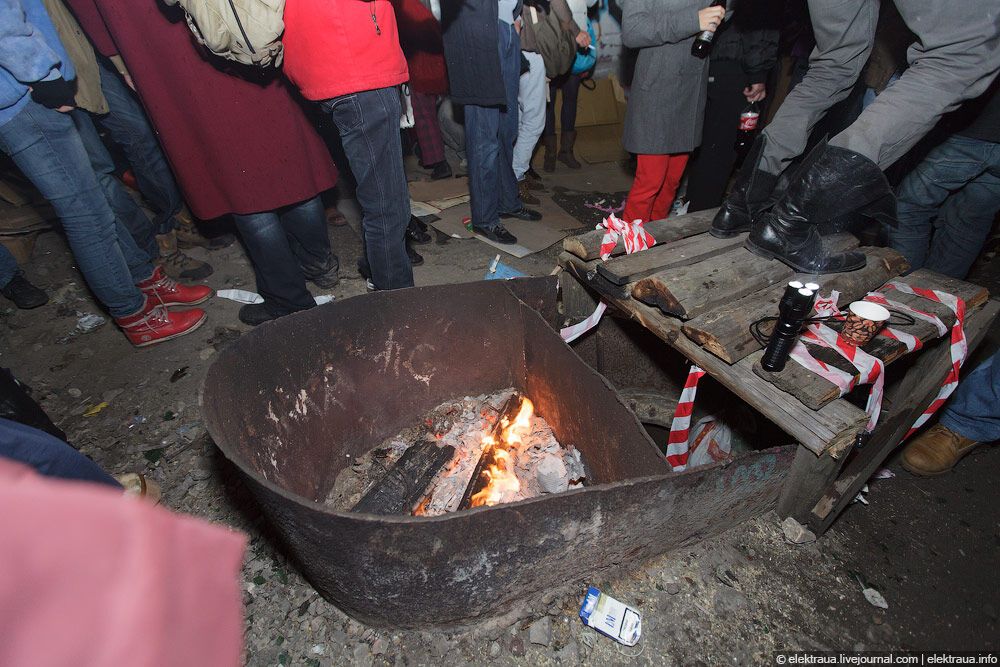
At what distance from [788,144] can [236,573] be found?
10.6ft

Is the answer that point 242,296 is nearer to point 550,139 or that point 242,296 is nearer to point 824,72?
point 824,72

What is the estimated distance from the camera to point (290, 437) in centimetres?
209

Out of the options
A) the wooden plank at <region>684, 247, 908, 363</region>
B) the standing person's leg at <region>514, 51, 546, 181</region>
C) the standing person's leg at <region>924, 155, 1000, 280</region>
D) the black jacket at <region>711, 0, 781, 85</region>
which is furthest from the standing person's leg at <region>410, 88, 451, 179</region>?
the standing person's leg at <region>924, 155, 1000, 280</region>

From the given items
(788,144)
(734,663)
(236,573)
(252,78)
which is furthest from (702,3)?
(236,573)

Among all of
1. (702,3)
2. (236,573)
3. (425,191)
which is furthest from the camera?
(425,191)

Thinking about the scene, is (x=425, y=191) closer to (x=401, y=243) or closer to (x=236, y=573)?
(x=401, y=243)

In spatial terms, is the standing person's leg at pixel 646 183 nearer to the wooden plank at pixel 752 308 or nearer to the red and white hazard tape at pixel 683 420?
the wooden plank at pixel 752 308

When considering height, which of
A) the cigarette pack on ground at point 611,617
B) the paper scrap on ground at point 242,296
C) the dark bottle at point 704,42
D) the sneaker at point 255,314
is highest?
the dark bottle at point 704,42

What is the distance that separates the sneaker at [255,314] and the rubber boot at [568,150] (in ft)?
15.0

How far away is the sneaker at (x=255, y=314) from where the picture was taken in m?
3.48

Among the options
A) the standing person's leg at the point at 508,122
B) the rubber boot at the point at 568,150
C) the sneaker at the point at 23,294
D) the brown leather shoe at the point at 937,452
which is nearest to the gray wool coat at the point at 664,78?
the standing person's leg at the point at 508,122

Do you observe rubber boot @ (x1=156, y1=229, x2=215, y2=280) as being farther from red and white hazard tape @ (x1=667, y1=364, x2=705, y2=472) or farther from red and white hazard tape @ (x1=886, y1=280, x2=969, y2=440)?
red and white hazard tape @ (x1=886, y1=280, x2=969, y2=440)

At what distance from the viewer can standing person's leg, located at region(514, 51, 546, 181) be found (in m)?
4.68

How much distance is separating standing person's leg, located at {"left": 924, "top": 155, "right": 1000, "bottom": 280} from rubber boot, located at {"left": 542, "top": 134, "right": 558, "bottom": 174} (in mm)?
4249
